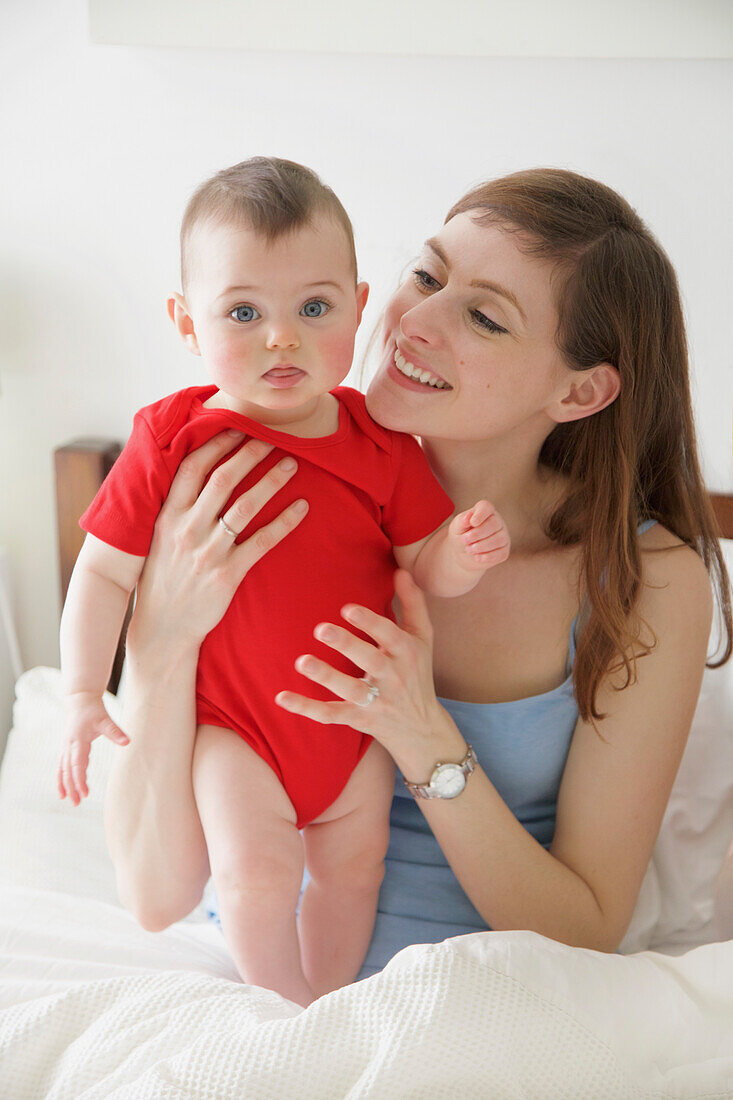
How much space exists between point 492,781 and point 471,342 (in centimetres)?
60

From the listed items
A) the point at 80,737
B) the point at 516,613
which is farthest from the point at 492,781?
the point at 80,737

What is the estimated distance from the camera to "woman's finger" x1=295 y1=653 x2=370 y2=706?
1084 millimetres

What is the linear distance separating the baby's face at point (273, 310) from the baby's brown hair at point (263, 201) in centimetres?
1

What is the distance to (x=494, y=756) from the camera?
53.4 inches

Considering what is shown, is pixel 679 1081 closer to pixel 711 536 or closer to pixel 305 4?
pixel 711 536

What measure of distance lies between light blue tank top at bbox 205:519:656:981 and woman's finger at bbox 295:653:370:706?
0.24 meters

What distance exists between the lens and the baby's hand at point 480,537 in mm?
1108

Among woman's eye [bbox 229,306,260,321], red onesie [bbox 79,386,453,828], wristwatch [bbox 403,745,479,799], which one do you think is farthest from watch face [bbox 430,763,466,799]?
woman's eye [bbox 229,306,260,321]

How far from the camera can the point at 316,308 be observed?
1.10 meters

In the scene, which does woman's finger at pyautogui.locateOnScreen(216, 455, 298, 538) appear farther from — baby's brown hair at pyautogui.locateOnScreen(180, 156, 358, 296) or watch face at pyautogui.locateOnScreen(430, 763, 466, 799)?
watch face at pyautogui.locateOnScreen(430, 763, 466, 799)

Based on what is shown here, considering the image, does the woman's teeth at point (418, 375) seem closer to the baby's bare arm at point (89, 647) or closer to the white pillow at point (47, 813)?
the baby's bare arm at point (89, 647)

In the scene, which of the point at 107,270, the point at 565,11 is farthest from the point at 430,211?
the point at 107,270

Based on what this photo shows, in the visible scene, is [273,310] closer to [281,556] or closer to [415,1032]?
[281,556]

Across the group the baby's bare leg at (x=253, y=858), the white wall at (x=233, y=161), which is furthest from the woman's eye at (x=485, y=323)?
the white wall at (x=233, y=161)
